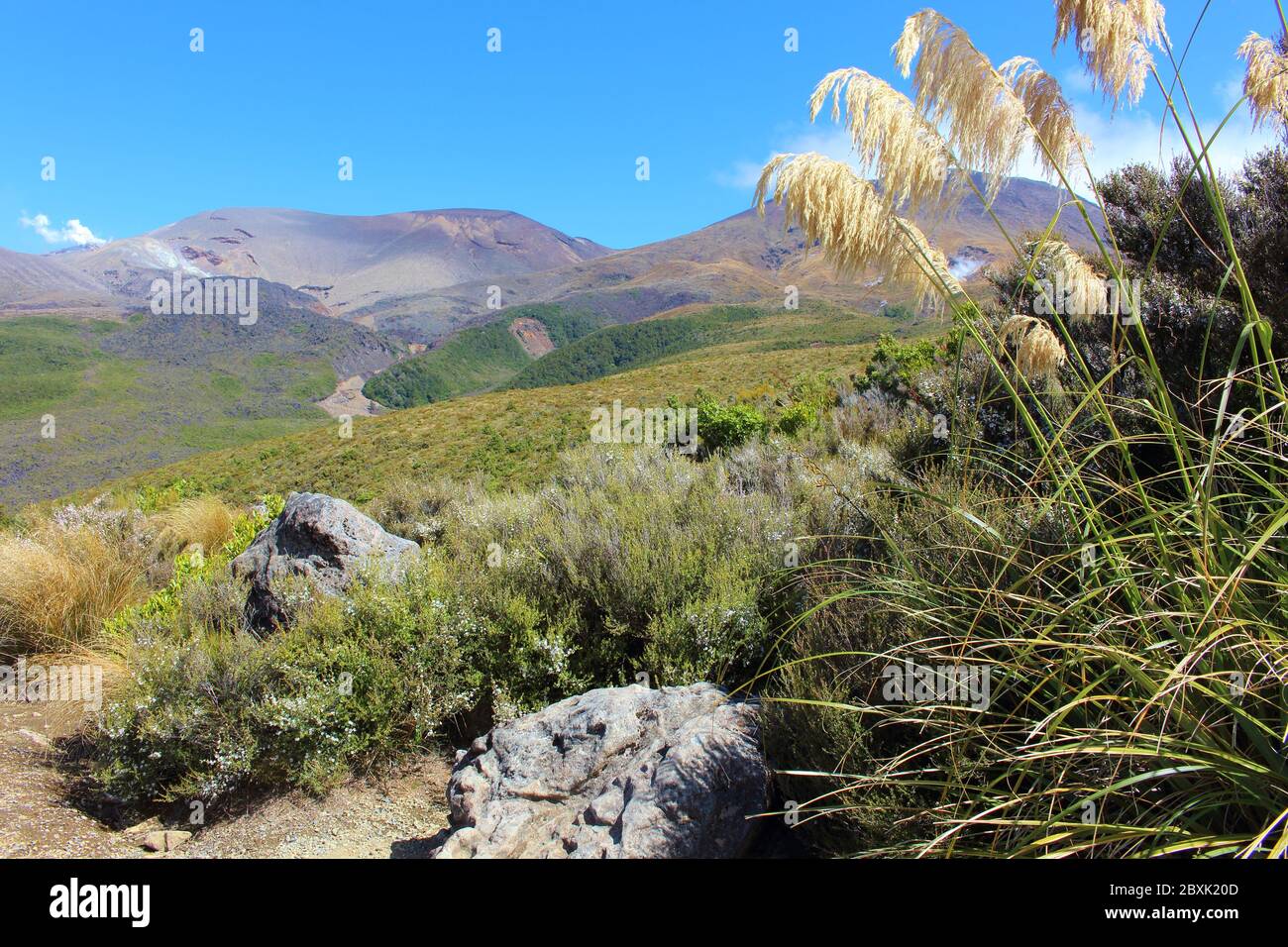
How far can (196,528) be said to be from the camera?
879 centimetres

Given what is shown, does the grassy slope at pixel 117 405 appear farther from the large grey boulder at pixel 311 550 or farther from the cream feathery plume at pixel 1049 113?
the cream feathery plume at pixel 1049 113

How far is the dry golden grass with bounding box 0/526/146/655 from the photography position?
229 inches

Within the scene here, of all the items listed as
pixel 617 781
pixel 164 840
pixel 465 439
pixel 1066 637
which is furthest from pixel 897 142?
pixel 465 439

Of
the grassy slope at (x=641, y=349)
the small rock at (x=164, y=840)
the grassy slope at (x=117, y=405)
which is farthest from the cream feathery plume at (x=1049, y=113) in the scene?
the grassy slope at (x=641, y=349)

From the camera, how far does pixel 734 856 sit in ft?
8.82

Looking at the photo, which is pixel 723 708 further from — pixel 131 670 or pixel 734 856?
pixel 131 670

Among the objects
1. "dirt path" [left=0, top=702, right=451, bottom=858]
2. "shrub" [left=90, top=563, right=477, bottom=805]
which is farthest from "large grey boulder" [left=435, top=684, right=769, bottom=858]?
"shrub" [left=90, top=563, right=477, bottom=805]

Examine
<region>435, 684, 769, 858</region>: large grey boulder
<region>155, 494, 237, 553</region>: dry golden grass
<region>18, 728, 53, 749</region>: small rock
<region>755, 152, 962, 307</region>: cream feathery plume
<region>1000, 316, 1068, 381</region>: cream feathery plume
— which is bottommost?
<region>18, 728, 53, 749</region>: small rock

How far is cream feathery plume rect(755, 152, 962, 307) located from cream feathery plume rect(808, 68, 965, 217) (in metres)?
0.09

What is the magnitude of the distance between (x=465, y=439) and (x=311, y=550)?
923 inches

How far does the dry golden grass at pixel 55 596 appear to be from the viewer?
19.1ft

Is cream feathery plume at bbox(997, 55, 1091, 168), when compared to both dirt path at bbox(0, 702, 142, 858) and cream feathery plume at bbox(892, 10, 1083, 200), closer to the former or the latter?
cream feathery plume at bbox(892, 10, 1083, 200)

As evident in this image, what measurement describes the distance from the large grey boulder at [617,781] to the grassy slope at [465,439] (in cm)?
1493

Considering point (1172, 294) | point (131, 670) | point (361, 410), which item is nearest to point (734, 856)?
point (131, 670)
